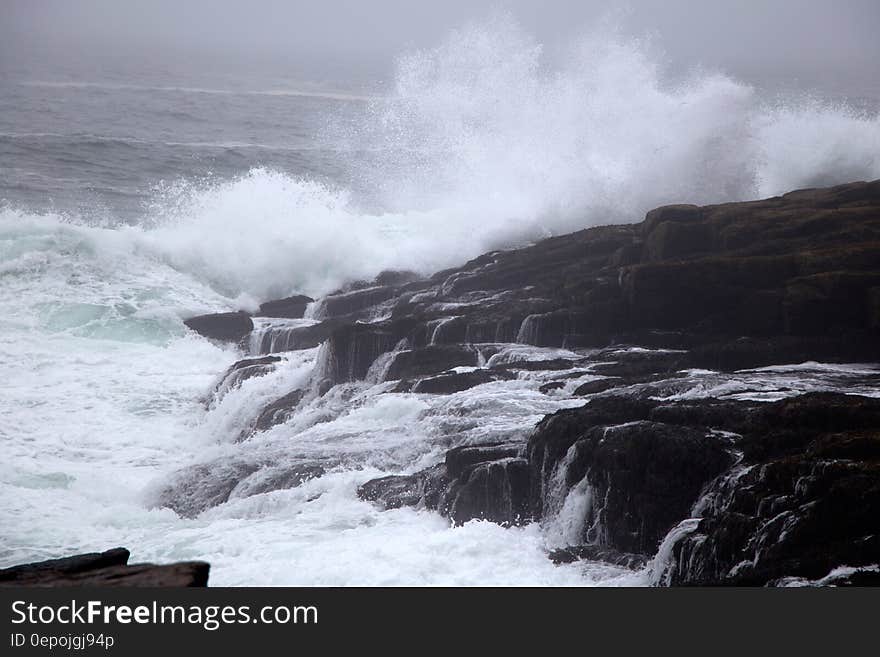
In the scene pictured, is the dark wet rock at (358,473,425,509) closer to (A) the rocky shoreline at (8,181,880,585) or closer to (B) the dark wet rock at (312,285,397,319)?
(A) the rocky shoreline at (8,181,880,585)

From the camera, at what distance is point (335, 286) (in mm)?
30250

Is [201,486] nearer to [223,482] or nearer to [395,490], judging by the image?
[223,482]

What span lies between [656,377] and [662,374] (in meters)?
0.19

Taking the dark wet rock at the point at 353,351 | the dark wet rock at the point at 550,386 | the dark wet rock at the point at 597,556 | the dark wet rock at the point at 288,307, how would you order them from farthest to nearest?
1. the dark wet rock at the point at 288,307
2. the dark wet rock at the point at 353,351
3. the dark wet rock at the point at 550,386
4. the dark wet rock at the point at 597,556

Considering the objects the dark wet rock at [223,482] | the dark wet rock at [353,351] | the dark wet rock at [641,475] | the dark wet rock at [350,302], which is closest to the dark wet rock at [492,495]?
the dark wet rock at [641,475]

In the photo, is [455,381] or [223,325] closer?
[455,381]

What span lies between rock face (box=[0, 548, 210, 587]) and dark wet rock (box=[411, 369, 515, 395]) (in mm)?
11195

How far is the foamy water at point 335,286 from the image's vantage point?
562 inches

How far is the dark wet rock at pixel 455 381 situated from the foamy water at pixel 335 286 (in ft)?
1.21

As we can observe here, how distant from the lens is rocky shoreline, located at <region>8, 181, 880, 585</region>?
11.4m

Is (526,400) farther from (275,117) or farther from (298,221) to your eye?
(275,117)

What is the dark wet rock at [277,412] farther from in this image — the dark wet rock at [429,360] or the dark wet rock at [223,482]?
the dark wet rock at [223,482]

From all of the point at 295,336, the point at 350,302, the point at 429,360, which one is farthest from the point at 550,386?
the point at 350,302

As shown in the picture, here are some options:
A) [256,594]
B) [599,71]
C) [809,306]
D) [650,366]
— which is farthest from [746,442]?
[599,71]
